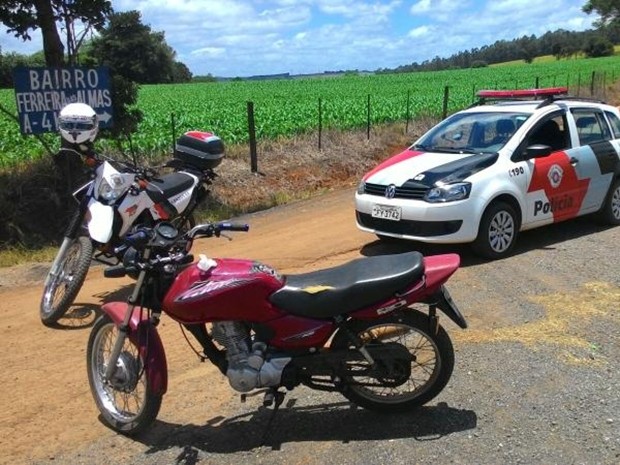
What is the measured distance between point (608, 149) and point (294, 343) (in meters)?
6.33

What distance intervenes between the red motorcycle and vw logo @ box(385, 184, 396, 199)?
3.40 metres

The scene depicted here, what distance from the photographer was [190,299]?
3479 millimetres

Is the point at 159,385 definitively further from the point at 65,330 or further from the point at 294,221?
the point at 294,221

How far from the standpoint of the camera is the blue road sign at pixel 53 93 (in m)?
8.52

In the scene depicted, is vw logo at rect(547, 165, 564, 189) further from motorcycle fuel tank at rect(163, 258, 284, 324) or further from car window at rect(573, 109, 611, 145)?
motorcycle fuel tank at rect(163, 258, 284, 324)

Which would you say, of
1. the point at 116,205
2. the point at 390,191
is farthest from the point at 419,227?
the point at 116,205

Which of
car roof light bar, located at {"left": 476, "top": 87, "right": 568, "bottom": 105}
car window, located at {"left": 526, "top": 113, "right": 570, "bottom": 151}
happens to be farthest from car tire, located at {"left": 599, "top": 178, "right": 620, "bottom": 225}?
car roof light bar, located at {"left": 476, "top": 87, "right": 568, "bottom": 105}

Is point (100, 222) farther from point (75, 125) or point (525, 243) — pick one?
point (525, 243)

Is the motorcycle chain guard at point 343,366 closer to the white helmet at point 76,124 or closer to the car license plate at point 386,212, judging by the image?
the white helmet at point 76,124

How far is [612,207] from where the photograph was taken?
853 cm

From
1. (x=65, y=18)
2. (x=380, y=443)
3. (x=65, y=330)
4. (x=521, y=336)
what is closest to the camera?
(x=380, y=443)

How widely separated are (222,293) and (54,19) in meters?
7.71

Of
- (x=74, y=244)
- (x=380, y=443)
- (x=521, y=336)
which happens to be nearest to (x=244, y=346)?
(x=380, y=443)

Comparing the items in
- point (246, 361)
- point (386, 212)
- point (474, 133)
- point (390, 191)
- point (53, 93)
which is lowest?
point (246, 361)
